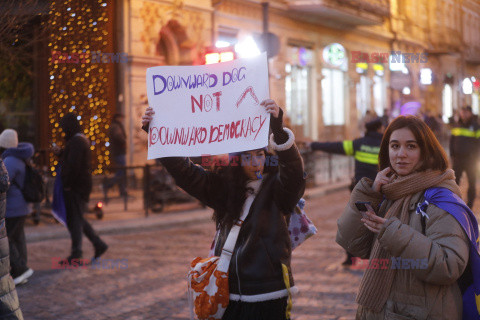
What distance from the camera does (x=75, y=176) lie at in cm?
867

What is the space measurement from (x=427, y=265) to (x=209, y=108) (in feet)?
4.82

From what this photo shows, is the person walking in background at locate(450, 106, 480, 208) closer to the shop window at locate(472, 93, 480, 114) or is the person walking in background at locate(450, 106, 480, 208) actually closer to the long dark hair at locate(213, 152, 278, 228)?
the long dark hair at locate(213, 152, 278, 228)

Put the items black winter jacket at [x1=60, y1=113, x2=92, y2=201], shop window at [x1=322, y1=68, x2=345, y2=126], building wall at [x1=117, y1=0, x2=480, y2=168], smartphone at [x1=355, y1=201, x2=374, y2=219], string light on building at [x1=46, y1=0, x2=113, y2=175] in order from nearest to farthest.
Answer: smartphone at [x1=355, y1=201, x2=374, y2=219], string light on building at [x1=46, y1=0, x2=113, y2=175], black winter jacket at [x1=60, y1=113, x2=92, y2=201], building wall at [x1=117, y1=0, x2=480, y2=168], shop window at [x1=322, y1=68, x2=345, y2=126]

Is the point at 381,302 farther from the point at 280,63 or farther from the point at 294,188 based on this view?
the point at 280,63

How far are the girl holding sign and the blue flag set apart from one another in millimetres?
776

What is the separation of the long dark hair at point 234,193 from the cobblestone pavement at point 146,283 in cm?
267

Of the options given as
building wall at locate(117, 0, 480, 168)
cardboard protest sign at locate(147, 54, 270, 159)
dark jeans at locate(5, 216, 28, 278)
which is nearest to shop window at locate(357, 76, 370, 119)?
building wall at locate(117, 0, 480, 168)

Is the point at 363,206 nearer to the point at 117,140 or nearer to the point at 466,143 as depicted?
the point at 466,143

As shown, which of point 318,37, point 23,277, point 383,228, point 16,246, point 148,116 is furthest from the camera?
point 318,37

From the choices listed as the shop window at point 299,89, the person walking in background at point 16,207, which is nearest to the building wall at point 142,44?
the shop window at point 299,89

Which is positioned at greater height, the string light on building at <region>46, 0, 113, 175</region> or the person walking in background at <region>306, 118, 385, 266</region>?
the string light on building at <region>46, 0, 113, 175</region>

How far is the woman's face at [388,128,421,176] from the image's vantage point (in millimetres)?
3139

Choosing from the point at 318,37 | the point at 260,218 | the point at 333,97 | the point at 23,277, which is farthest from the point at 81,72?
the point at 333,97

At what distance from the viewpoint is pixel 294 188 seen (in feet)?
11.8
